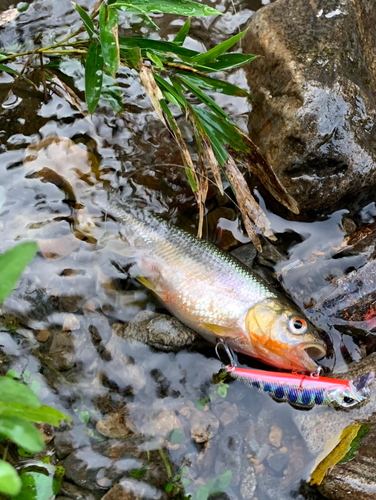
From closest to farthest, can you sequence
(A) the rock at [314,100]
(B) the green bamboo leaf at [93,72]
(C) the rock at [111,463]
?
(C) the rock at [111,463]
(B) the green bamboo leaf at [93,72]
(A) the rock at [314,100]

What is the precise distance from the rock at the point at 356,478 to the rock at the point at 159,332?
1.41m

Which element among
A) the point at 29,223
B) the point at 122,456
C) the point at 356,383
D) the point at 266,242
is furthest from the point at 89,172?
the point at 356,383

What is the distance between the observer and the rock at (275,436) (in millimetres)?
3412

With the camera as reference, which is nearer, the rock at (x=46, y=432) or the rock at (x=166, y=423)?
the rock at (x=46, y=432)

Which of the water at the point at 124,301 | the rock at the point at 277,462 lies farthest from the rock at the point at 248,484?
the rock at the point at 277,462

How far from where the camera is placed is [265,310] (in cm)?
351

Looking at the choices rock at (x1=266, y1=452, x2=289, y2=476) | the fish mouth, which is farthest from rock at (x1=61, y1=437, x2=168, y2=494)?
the fish mouth

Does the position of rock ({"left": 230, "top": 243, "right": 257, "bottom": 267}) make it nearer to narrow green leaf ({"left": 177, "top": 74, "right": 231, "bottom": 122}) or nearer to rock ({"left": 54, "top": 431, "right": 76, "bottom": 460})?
narrow green leaf ({"left": 177, "top": 74, "right": 231, "bottom": 122})

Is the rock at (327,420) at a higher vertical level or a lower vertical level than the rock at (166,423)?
higher

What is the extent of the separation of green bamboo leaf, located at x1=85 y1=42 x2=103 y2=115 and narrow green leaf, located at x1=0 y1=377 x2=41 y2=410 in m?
2.14

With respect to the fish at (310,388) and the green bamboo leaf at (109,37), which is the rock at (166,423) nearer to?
the fish at (310,388)

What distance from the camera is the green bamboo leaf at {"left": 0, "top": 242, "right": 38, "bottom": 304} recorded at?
6.38 ft

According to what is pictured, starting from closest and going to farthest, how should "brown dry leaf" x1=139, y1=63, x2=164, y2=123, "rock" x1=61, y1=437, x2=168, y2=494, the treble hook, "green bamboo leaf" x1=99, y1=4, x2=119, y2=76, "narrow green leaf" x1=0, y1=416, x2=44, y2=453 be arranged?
"narrow green leaf" x1=0, y1=416, x2=44, y2=453 → "green bamboo leaf" x1=99, y1=4, x2=119, y2=76 → "brown dry leaf" x1=139, y1=63, x2=164, y2=123 → "rock" x1=61, y1=437, x2=168, y2=494 → the treble hook

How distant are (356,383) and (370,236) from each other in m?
1.36
